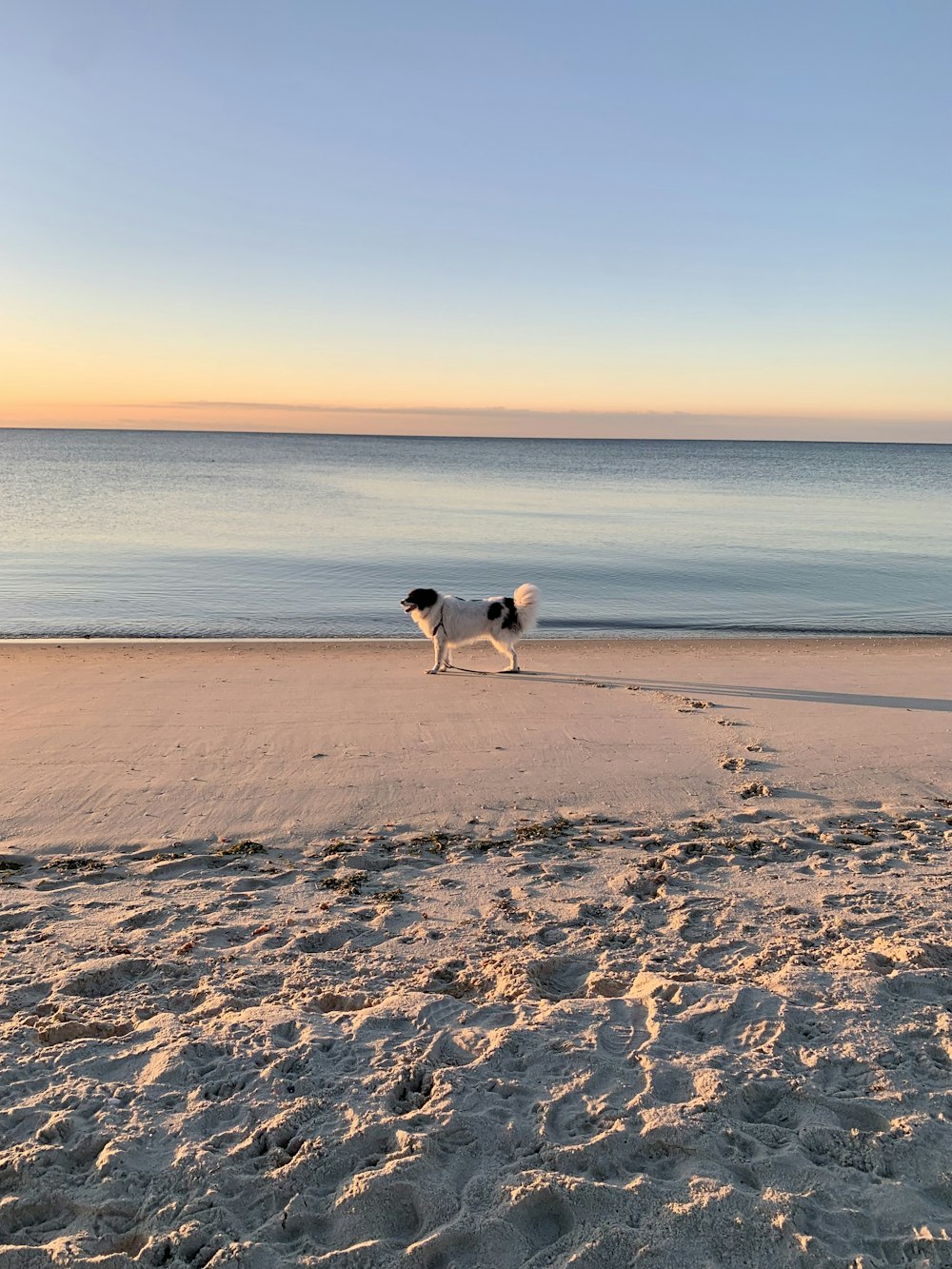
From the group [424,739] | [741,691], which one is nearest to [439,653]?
[424,739]

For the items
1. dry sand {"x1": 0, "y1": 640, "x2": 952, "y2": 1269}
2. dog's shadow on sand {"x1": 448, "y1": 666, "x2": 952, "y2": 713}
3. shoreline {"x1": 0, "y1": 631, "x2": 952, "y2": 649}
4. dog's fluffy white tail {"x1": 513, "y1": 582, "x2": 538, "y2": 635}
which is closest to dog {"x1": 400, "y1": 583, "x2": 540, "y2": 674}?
dog's fluffy white tail {"x1": 513, "y1": 582, "x2": 538, "y2": 635}

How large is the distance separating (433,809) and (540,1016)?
276 cm

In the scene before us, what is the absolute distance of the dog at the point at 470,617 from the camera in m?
11.4

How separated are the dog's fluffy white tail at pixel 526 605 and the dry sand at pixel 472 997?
3289 mm

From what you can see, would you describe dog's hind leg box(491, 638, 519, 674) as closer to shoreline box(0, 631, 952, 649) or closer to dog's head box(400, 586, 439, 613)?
dog's head box(400, 586, 439, 613)

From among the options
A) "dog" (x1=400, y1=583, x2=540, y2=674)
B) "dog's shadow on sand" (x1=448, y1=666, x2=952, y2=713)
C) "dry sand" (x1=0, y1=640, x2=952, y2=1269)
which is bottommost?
"dry sand" (x1=0, y1=640, x2=952, y2=1269)

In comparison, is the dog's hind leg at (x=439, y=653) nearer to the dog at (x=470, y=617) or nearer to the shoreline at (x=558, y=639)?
the dog at (x=470, y=617)

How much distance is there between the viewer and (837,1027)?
369cm

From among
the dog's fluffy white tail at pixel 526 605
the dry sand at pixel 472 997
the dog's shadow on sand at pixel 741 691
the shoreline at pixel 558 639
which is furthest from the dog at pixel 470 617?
the dry sand at pixel 472 997

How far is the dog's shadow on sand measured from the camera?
9.68 meters

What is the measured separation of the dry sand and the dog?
332cm

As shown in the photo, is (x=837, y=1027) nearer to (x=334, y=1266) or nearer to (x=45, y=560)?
(x=334, y=1266)

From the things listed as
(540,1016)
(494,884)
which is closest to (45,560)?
(494,884)

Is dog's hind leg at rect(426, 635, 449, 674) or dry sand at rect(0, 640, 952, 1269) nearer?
dry sand at rect(0, 640, 952, 1269)
